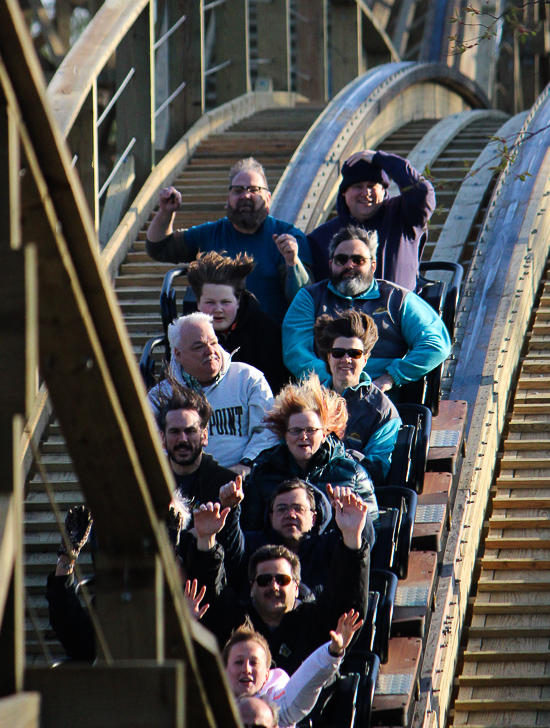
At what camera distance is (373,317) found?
5.08m

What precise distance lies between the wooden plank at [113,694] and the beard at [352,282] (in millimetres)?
3367

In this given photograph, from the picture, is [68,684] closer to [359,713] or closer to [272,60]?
[359,713]

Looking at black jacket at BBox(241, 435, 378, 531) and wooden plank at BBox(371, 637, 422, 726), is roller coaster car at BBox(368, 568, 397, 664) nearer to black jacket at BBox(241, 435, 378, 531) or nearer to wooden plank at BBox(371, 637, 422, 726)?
wooden plank at BBox(371, 637, 422, 726)

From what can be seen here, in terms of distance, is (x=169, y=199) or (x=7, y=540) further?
(x=169, y=199)

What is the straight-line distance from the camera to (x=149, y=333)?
700cm

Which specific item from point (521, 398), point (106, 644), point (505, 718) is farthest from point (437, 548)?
point (106, 644)

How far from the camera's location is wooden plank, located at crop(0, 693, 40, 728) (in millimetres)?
1636

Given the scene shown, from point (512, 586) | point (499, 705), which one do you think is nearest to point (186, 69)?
point (512, 586)

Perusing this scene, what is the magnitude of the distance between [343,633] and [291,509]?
1.96 ft

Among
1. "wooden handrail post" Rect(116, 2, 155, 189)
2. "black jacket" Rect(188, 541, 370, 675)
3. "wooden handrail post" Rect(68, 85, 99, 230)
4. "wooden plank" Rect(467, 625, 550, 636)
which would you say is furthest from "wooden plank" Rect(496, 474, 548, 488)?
"wooden handrail post" Rect(116, 2, 155, 189)

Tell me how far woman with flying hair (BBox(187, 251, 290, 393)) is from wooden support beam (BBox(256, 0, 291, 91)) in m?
7.43

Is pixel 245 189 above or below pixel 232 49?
below

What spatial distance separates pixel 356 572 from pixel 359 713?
1.33 feet

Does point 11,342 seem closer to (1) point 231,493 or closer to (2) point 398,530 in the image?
(1) point 231,493
